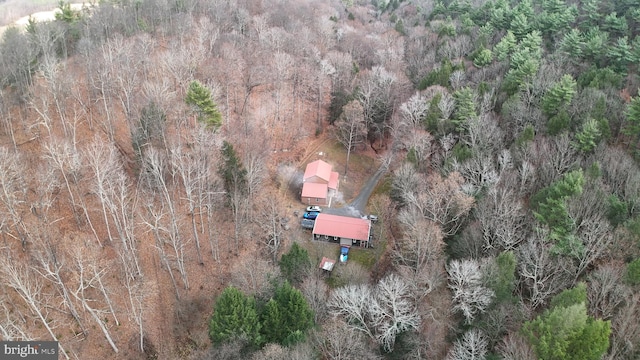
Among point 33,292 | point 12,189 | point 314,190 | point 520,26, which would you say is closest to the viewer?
point 33,292

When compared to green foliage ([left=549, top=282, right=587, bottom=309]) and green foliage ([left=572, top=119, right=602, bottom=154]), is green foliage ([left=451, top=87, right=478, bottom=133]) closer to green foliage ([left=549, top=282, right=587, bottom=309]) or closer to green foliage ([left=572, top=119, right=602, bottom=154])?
green foliage ([left=572, top=119, right=602, bottom=154])

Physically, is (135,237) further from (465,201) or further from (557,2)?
(557,2)

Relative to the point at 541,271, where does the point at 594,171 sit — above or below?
above

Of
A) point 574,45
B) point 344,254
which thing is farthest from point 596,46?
point 344,254

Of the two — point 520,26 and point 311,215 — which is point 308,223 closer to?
point 311,215

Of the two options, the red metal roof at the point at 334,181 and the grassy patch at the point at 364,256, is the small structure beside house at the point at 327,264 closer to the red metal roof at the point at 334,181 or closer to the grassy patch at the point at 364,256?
the grassy patch at the point at 364,256

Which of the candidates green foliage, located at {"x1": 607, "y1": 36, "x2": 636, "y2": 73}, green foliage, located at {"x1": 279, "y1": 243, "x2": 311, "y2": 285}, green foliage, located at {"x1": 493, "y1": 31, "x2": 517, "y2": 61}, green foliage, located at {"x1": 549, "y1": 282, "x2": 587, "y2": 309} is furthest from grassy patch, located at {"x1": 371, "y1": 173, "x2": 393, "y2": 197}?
green foliage, located at {"x1": 607, "y1": 36, "x2": 636, "y2": 73}
